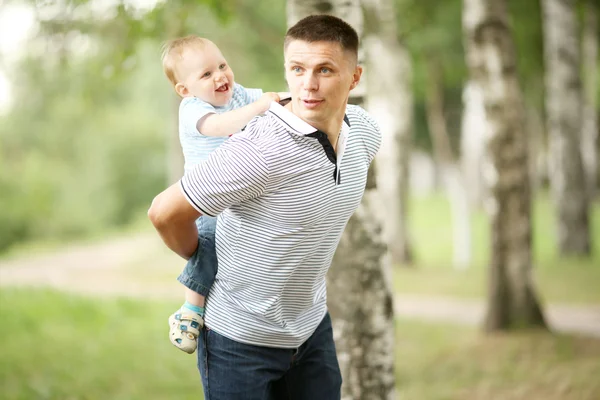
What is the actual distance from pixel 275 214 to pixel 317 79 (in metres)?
0.45

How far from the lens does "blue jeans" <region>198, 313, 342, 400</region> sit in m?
2.61

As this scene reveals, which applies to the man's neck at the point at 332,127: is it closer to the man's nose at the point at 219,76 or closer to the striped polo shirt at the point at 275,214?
the striped polo shirt at the point at 275,214

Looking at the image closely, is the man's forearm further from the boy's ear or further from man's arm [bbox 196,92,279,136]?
the boy's ear

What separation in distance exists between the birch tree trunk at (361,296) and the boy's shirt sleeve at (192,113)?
1.32 m

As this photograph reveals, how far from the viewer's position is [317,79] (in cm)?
243

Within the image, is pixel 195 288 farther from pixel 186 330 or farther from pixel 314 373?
pixel 314 373

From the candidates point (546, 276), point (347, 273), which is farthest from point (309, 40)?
point (546, 276)

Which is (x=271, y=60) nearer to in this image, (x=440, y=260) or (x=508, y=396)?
(x=440, y=260)

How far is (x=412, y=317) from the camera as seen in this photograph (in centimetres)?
911

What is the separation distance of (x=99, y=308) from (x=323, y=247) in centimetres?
755

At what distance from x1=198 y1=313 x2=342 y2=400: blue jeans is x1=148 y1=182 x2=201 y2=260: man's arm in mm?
377

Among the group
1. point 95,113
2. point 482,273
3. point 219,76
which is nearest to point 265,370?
point 219,76

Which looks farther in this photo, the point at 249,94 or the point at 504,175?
the point at 504,175

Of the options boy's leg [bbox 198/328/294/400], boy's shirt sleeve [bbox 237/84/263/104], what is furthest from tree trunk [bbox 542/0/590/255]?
boy's leg [bbox 198/328/294/400]
